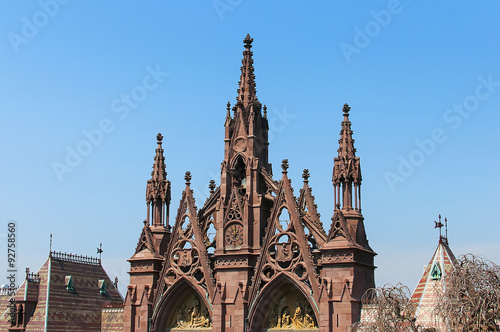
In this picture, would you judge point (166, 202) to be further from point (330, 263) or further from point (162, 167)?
point (330, 263)

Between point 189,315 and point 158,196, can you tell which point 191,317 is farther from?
point 158,196

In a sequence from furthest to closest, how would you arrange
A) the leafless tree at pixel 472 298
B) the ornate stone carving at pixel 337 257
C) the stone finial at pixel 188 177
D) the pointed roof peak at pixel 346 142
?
the stone finial at pixel 188 177
the pointed roof peak at pixel 346 142
the ornate stone carving at pixel 337 257
the leafless tree at pixel 472 298

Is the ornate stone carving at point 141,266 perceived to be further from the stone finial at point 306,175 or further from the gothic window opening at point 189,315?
the stone finial at point 306,175

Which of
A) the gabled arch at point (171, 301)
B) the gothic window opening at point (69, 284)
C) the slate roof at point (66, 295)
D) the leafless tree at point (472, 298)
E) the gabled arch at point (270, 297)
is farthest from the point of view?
the gothic window opening at point (69, 284)

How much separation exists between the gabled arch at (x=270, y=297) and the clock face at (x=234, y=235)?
128 inches

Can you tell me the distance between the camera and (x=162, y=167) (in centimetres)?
4984

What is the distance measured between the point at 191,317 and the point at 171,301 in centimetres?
154

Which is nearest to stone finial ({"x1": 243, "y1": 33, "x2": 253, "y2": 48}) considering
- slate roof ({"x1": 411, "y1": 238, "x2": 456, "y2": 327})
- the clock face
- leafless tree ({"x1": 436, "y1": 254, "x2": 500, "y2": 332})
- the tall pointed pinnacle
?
the tall pointed pinnacle

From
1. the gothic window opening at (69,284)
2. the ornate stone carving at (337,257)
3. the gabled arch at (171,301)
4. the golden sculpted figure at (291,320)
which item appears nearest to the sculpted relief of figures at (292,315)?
the golden sculpted figure at (291,320)

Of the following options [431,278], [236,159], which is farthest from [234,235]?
[431,278]

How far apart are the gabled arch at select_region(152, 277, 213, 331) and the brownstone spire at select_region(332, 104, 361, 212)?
10275mm

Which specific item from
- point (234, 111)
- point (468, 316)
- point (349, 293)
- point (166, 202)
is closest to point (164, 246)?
point (166, 202)

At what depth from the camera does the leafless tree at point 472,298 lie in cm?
2911

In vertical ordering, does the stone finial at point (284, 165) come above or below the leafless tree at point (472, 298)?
above
